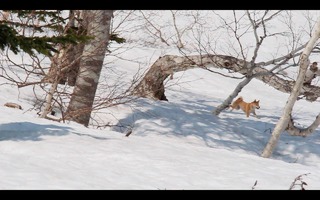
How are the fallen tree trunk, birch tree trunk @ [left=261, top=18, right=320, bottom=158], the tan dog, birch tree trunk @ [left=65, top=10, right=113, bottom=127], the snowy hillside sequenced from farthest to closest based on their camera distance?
1. the tan dog
2. the fallen tree trunk
3. birch tree trunk @ [left=65, top=10, right=113, bottom=127]
4. birch tree trunk @ [left=261, top=18, right=320, bottom=158]
5. the snowy hillside

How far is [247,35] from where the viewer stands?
2828 centimetres

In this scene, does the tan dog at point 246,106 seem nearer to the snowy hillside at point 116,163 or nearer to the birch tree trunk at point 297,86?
the snowy hillside at point 116,163

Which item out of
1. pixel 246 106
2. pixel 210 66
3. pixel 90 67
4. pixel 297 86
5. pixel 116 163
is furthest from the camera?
pixel 246 106

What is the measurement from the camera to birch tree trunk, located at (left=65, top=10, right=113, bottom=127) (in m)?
10.2

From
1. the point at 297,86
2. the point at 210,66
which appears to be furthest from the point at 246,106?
the point at 297,86

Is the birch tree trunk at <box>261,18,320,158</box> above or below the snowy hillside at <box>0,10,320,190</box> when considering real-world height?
above

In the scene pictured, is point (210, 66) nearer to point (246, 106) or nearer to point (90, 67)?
point (246, 106)

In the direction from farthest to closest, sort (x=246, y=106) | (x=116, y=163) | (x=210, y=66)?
(x=246, y=106) < (x=210, y=66) < (x=116, y=163)

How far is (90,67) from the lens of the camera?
1037 cm

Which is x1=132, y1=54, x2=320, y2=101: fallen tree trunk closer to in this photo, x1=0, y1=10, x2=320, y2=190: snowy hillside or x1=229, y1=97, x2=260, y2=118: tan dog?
x1=229, y1=97, x2=260, y2=118: tan dog

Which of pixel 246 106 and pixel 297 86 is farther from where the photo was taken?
pixel 246 106

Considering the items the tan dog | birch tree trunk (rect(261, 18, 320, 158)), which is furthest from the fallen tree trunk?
birch tree trunk (rect(261, 18, 320, 158))

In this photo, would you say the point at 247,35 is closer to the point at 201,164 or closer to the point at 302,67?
the point at 302,67

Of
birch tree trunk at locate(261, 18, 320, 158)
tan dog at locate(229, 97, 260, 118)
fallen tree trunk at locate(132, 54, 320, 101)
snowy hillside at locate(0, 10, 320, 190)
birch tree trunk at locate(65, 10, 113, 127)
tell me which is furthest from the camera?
tan dog at locate(229, 97, 260, 118)
